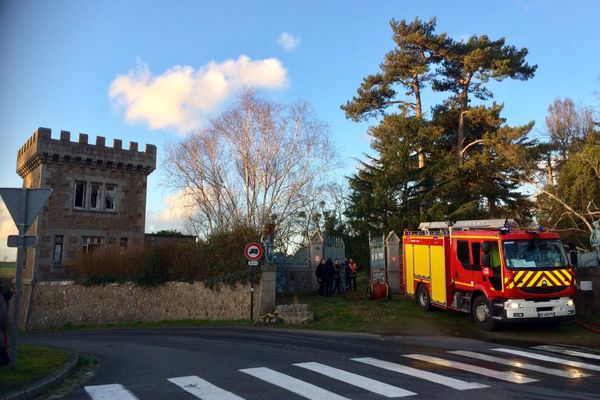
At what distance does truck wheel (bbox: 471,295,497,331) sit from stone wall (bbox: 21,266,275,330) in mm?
7681

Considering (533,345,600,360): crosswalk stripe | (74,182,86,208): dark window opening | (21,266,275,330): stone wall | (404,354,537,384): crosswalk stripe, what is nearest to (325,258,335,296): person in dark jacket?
(21,266,275,330): stone wall

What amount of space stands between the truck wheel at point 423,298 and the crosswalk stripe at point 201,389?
434 inches

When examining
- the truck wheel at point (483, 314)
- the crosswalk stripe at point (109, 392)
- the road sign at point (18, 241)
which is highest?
the road sign at point (18, 241)

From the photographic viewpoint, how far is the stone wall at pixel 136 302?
19797 millimetres

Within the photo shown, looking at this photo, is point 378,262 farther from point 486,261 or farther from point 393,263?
point 486,261

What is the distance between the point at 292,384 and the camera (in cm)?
795

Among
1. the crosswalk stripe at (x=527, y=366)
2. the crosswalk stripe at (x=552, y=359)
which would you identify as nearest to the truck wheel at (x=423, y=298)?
the crosswalk stripe at (x=552, y=359)

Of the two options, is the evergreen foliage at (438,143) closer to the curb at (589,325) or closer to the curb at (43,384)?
the curb at (589,325)

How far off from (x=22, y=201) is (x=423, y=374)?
311 inches

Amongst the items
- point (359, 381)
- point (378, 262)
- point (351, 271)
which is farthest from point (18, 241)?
point (378, 262)

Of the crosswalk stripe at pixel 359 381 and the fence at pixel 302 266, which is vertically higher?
the fence at pixel 302 266

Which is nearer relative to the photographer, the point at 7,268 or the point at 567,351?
the point at 567,351

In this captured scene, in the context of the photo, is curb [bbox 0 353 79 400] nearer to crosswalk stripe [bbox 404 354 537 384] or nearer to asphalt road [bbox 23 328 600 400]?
asphalt road [bbox 23 328 600 400]

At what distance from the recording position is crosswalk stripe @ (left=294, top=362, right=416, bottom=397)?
737 centimetres
